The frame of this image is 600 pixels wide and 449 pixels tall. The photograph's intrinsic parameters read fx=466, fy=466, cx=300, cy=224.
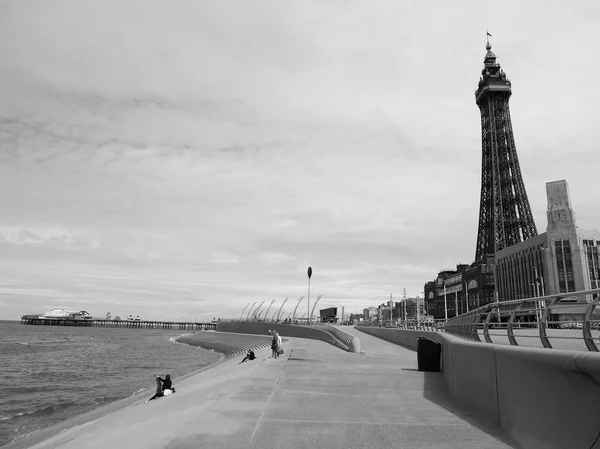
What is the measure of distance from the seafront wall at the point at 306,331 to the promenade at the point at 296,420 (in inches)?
628

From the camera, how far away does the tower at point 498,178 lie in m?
143

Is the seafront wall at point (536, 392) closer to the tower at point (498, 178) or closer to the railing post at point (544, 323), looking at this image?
the railing post at point (544, 323)

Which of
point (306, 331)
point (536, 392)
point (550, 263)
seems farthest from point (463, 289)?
point (536, 392)

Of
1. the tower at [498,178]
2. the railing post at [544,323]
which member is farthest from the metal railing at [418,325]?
the tower at [498,178]

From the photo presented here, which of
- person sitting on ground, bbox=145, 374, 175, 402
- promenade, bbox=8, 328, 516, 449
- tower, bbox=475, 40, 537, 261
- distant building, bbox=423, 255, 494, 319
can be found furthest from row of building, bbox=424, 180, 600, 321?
person sitting on ground, bbox=145, 374, 175, 402

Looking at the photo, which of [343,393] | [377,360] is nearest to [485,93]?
[377,360]

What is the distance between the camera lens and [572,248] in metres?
97.8

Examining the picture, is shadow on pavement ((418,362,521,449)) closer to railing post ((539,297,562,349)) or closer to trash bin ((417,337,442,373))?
trash bin ((417,337,442,373))

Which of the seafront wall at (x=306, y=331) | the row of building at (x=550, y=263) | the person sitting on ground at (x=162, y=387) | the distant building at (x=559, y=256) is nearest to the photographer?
the person sitting on ground at (x=162, y=387)

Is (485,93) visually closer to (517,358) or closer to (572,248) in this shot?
(572,248)

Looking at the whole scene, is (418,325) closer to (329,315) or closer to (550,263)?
(329,315)

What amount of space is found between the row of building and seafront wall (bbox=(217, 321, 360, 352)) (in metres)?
33.7

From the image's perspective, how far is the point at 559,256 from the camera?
98938 mm

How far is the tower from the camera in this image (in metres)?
143
